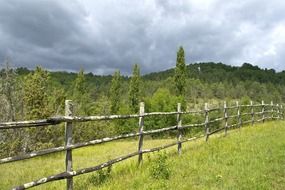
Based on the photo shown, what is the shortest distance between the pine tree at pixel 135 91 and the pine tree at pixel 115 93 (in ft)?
26.3

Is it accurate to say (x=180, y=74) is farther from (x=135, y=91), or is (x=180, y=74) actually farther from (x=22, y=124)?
(x=22, y=124)

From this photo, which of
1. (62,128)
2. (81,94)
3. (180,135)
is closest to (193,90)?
(81,94)

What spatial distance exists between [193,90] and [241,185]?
164643 millimetres

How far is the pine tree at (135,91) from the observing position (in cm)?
7788

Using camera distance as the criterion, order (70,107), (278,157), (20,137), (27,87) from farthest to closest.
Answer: (27,87) < (20,137) < (278,157) < (70,107)

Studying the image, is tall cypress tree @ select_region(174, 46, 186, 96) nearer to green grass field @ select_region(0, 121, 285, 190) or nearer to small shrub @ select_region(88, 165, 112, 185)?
green grass field @ select_region(0, 121, 285, 190)

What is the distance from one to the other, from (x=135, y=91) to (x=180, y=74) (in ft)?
48.4

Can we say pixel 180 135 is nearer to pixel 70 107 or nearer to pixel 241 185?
pixel 241 185

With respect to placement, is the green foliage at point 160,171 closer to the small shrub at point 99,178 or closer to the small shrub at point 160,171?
the small shrub at point 160,171

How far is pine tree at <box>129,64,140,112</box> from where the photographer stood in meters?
77.9

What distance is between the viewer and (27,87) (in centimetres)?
2684

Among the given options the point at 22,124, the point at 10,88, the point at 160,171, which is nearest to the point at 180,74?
the point at 10,88

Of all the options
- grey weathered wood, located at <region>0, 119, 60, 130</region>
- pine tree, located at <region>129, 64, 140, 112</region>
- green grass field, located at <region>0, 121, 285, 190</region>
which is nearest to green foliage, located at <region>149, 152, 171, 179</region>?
green grass field, located at <region>0, 121, 285, 190</region>

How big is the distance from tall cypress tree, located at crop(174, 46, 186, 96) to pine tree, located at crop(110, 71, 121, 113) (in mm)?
22357
